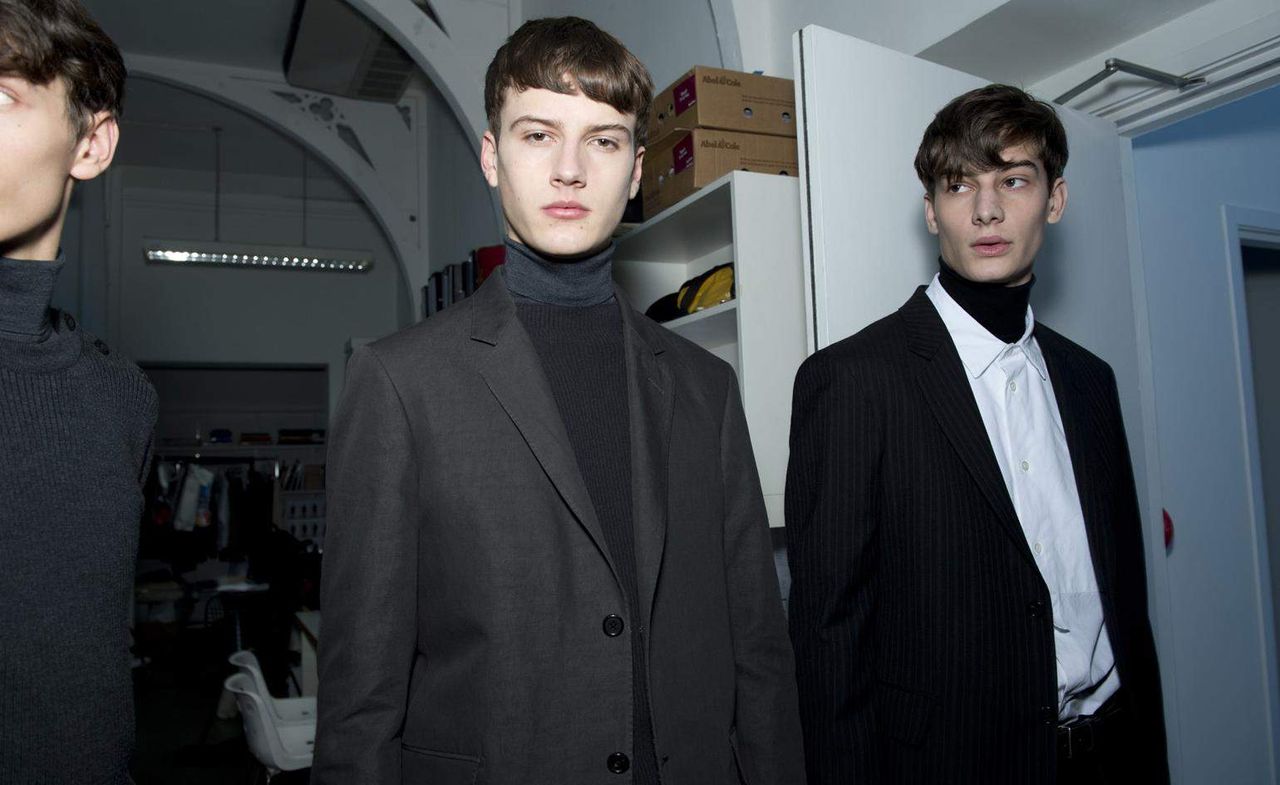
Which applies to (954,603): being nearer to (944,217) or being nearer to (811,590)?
(811,590)

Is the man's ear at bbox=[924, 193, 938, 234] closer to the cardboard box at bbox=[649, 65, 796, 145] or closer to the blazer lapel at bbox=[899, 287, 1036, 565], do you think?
the blazer lapel at bbox=[899, 287, 1036, 565]

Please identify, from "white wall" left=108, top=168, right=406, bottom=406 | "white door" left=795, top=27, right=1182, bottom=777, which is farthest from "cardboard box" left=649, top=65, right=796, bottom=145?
"white wall" left=108, top=168, right=406, bottom=406

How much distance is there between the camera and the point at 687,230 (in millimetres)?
2535

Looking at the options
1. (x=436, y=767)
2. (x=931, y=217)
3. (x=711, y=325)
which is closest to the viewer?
(x=436, y=767)

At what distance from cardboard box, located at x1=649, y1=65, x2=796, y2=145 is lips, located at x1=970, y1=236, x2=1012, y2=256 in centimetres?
93

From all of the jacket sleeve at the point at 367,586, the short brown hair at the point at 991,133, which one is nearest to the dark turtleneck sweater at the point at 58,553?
the jacket sleeve at the point at 367,586

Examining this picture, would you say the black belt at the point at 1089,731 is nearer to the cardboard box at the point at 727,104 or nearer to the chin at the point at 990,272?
the chin at the point at 990,272

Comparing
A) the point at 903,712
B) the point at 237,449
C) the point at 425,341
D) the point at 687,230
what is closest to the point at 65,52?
the point at 425,341

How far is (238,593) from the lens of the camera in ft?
22.7

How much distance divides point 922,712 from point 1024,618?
0.22 metres

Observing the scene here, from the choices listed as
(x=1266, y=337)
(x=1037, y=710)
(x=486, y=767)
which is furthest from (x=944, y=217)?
(x=1266, y=337)

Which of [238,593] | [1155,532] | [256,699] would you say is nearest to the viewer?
[1155,532]

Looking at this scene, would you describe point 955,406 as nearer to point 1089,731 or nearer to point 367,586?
point 1089,731

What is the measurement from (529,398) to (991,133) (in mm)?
1007
